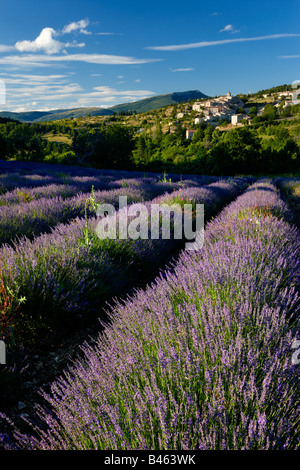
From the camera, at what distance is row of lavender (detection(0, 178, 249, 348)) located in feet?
6.88

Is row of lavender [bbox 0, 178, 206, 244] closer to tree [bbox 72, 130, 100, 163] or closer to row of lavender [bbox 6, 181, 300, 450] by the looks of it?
row of lavender [bbox 6, 181, 300, 450]

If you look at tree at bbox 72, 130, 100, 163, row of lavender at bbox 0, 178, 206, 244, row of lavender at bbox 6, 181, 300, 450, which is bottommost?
row of lavender at bbox 6, 181, 300, 450

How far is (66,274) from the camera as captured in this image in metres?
2.41

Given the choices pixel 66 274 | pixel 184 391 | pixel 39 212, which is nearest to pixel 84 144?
pixel 39 212

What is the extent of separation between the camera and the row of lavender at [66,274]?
82.5 inches

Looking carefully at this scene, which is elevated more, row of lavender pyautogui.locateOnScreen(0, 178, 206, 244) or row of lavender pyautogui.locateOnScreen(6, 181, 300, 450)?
row of lavender pyautogui.locateOnScreen(0, 178, 206, 244)

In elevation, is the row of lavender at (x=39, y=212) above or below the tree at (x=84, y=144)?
below

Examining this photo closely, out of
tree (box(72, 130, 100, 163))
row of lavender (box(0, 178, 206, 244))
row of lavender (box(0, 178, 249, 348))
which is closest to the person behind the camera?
row of lavender (box(0, 178, 249, 348))

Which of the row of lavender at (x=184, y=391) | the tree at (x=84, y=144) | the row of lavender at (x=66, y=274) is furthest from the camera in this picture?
the tree at (x=84, y=144)

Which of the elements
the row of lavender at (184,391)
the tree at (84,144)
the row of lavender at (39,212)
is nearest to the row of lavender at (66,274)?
the row of lavender at (39,212)

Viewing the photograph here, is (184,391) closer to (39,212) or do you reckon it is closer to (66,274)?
(66,274)

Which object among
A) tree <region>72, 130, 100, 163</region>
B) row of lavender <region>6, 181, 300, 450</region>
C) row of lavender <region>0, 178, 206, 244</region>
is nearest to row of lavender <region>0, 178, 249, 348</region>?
row of lavender <region>0, 178, 206, 244</region>

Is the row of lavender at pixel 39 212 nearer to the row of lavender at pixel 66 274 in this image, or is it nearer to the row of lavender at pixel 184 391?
the row of lavender at pixel 66 274
